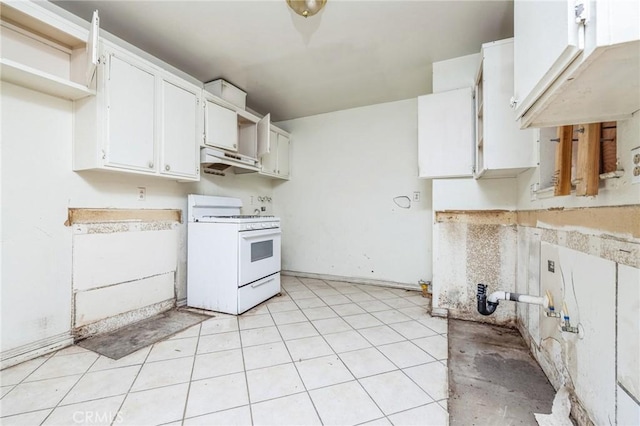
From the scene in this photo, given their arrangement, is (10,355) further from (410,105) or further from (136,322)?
(410,105)

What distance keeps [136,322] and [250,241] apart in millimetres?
1156

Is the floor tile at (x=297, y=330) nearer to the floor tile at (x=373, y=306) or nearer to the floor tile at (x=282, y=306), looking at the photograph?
the floor tile at (x=282, y=306)

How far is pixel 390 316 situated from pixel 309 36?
2.56 metres

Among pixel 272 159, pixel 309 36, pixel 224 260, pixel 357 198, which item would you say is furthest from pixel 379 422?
pixel 272 159

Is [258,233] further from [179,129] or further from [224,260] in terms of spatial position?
[179,129]

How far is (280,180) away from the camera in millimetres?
4262

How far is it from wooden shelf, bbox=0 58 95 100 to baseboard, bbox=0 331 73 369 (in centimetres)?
164

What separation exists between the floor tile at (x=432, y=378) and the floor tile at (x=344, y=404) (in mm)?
328

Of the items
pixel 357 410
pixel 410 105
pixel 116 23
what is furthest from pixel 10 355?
Result: pixel 410 105

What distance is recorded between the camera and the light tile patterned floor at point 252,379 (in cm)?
123

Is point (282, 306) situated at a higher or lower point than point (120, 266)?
lower

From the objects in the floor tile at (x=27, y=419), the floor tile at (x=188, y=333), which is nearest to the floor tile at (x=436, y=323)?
the floor tile at (x=188, y=333)

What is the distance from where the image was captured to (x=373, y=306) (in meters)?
2.73

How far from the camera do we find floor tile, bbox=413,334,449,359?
1.78 metres
